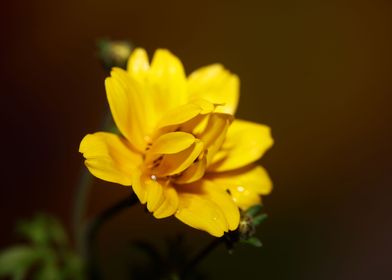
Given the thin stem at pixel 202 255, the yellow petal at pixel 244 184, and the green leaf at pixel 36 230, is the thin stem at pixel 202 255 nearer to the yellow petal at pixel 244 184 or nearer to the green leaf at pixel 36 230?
the yellow petal at pixel 244 184

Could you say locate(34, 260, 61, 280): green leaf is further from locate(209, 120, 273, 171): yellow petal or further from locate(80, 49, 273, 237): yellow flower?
locate(209, 120, 273, 171): yellow petal

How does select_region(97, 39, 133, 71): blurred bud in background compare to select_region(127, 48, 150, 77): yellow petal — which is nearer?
select_region(127, 48, 150, 77): yellow petal

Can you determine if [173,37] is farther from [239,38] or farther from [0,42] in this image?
[0,42]

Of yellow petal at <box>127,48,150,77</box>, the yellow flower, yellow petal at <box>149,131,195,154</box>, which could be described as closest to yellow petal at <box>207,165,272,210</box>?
the yellow flower

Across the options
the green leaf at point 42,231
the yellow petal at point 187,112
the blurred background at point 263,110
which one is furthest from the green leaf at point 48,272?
the blurred background at point 263,110

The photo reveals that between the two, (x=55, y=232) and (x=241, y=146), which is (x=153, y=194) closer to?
(x=241, y=146)

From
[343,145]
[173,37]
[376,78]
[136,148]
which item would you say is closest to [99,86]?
[173,37]

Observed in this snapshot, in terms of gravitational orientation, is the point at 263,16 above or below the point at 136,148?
below

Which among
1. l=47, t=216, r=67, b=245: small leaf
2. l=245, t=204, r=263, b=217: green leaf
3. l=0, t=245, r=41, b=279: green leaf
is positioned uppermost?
l=245, t=204, r=263, b=217: green leaf

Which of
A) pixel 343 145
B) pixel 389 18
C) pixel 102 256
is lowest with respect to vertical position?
pixel 102 256
